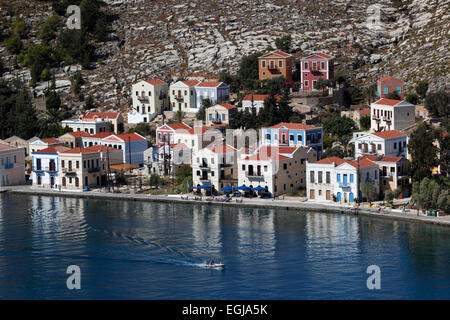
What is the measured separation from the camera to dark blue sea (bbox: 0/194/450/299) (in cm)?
5003

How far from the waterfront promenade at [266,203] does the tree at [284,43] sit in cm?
3390

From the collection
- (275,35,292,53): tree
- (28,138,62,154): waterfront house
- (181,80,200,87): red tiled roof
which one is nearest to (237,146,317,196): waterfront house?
(28,138,62,154): waterfront house

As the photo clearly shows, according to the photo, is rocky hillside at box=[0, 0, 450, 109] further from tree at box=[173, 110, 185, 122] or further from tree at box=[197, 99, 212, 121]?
tree at box=[197, 99, 212, 121]

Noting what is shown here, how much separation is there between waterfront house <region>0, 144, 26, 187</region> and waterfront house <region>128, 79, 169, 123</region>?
48.8ft

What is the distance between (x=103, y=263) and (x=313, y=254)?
12.1 metres

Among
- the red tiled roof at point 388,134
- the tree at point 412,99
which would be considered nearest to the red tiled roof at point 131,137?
the red tiled roof at point 388,134

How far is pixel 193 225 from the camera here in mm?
65750

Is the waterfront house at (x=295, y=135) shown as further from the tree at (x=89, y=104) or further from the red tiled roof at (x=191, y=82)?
the tree at (x=89, y=104)

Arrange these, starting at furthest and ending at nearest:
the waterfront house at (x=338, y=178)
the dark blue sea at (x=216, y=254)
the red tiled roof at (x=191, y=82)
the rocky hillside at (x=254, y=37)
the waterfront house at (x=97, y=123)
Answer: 1. the rocky hillside at (x=254, y=37)
2. the red tiled roof at (x=191, y=82)
3. the waterfront house at (x=97, y=123)
4. the waterfront house at (x=338, y=178)
5. the dark blue sea at (x=216, y=254)

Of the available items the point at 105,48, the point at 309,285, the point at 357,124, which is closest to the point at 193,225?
the point at 309,285

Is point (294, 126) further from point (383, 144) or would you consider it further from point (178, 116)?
point (178, 116)

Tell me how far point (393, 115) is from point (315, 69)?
17.2 metres

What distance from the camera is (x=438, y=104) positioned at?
82000 mm

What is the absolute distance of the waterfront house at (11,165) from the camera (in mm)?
85000
